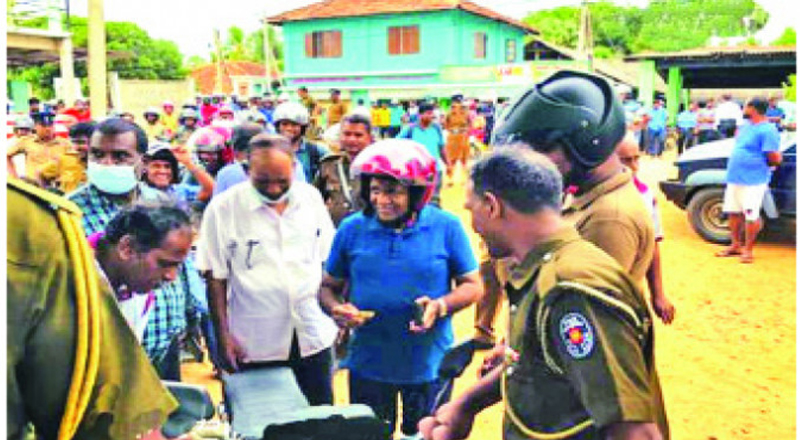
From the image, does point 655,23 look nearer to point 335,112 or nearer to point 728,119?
point 728,119

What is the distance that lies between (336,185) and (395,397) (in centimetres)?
249

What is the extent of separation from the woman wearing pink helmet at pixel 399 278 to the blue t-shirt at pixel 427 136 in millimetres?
7265

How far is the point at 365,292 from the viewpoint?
3.04m

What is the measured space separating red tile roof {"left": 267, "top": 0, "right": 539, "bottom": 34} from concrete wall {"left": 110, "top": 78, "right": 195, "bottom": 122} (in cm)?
819

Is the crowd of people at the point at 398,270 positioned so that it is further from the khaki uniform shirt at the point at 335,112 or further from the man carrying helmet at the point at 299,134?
the khaki uniform shirt at the point at 335,112

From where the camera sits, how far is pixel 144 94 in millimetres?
26875

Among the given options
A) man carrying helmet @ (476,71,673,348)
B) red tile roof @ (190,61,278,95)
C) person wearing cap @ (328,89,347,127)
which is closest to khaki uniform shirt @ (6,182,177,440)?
man carrying helmet @ (476,71,673,348)

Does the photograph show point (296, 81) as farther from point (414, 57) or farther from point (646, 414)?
point (646, 414)

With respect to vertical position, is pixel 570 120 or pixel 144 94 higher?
pixel 144 94

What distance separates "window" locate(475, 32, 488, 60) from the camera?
34281 mm

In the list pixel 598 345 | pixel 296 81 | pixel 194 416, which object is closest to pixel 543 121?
pixel 598 345

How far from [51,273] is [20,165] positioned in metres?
6.06

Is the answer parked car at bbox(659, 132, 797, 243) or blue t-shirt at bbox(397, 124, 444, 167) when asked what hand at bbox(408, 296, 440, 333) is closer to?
parked car at bbox(659, 132, 797, 243)

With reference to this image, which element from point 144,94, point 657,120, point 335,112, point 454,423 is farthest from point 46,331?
point 144,94
